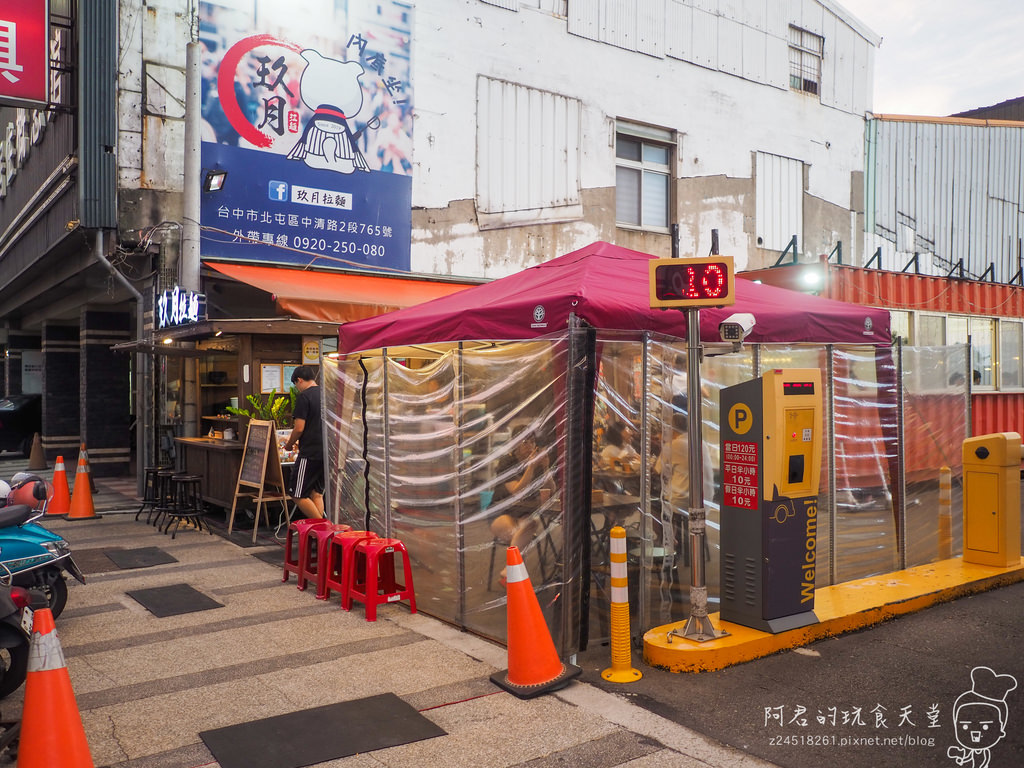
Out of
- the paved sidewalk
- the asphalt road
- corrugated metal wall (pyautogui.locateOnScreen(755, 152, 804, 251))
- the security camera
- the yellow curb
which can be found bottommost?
the paved sidewalk

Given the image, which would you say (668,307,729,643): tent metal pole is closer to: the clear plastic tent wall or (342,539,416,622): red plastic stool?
the clear plastic tent wall

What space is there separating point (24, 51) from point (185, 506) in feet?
20.8

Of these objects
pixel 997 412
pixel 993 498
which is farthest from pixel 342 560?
pixel 997 412

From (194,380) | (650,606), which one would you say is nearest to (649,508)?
(650,606)

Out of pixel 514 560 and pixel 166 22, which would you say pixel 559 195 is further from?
pixel 514 560

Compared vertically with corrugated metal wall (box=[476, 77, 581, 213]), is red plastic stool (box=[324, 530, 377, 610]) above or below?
below

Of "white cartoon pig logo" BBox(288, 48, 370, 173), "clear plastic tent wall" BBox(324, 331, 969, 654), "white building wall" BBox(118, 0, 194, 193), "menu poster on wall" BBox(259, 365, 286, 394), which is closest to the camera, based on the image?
"clear plastic tent wall" BBox(324, 331, 969, 654)

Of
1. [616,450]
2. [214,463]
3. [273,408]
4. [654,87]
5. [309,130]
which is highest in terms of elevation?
[654,87]

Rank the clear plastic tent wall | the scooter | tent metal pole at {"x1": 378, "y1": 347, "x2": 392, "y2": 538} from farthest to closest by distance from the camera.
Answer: tent metal pole at {"x1": 378, "y1": 347, "x2": 392, "y2": 538}, the clear plastic tent wall, the scooter

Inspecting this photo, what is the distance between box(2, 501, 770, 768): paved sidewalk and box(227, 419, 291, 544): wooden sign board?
2.15 metres

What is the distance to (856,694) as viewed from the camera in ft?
16.3

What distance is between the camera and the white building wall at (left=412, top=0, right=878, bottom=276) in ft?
46.6

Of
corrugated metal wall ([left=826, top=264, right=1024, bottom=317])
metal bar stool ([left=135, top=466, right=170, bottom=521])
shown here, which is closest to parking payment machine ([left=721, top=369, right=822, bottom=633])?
corrugated metal wall ([left=826, top=264, right=1024, bottom=317])

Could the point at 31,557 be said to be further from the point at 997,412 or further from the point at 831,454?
the point at 997,412
